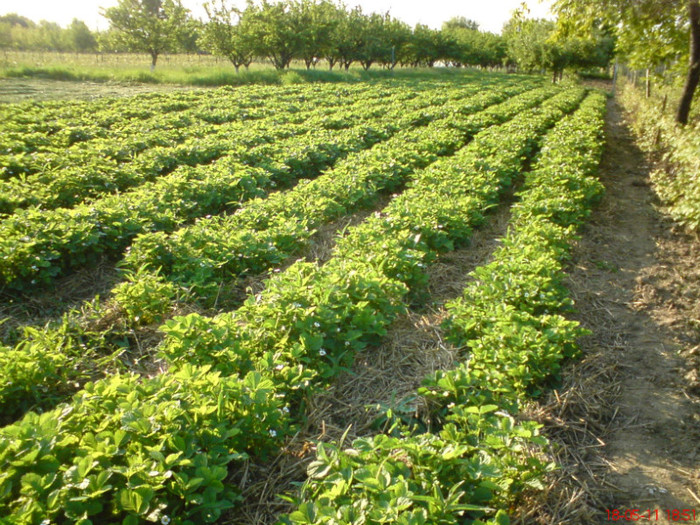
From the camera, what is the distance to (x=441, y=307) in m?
4.67

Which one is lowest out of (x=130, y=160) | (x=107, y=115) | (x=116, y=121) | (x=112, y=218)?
(x=112, y=218)

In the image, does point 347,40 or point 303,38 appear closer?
point 303,38

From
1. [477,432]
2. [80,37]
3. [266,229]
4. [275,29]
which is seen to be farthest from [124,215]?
[80,37]

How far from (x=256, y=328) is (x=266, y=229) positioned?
2.56m

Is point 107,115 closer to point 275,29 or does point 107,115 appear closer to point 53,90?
point 53,90

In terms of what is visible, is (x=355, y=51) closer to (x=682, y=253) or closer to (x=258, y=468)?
(x=682, y=253)

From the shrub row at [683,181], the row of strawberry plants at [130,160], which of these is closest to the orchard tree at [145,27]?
the row of strawberry plants at [130,160]

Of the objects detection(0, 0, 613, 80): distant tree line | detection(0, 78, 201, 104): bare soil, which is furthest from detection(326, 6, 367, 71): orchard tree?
detection(0, 78, 201, 104): bare soil

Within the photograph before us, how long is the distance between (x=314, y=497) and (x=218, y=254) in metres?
3.22

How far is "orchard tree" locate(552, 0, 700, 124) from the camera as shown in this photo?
10680 millimetres

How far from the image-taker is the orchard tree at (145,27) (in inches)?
1276

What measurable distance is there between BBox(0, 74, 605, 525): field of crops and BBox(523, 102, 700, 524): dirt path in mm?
318

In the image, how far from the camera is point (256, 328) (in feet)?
11.1

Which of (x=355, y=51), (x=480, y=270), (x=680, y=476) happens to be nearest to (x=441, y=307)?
(x=480, y=270)
